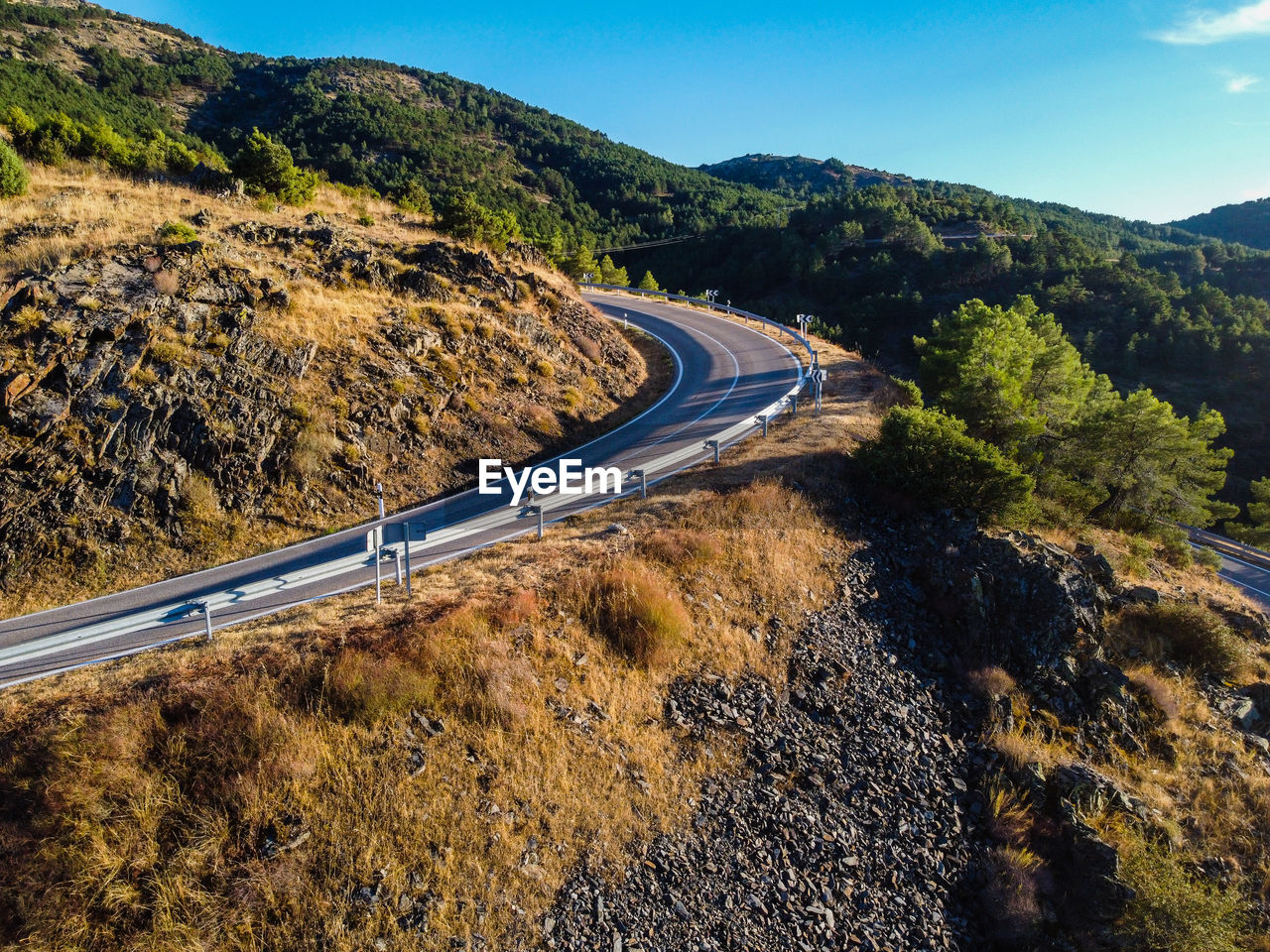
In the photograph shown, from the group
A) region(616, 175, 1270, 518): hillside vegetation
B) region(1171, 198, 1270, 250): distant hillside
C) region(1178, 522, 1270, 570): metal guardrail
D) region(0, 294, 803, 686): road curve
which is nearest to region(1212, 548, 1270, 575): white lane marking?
region(1178, 522, 1270, 570): metal guardrail

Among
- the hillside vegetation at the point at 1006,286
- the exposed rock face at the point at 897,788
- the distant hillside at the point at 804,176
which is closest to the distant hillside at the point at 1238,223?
the hillside vegetation at the point at 1006,286

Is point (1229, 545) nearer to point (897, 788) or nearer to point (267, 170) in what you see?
point (897, 788)

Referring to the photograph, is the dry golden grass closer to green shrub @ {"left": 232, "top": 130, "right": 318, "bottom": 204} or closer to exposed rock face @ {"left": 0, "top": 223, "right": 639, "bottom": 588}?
exposed rock face @ {"left": 0, "top": 223, "right": 639, "bottom": 588}

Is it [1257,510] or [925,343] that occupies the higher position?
[925,343]

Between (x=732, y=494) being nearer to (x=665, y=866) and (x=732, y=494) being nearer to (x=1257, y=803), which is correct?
(x=665, y=866)

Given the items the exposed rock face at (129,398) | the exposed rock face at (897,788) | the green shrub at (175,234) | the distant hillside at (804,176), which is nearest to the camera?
the exposed rock face at (897,788)

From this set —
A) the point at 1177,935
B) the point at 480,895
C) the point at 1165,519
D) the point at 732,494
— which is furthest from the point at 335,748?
the point at 1165,519

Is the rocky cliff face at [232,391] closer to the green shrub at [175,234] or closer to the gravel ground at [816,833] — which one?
the green shrub at [175,234]

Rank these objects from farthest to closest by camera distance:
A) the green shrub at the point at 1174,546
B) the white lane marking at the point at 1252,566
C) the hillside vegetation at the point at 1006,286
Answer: the hillside vegetation at the point at 1006,286 < the white lane marking at the point at 1252,566 < the green shrub at the point at 1174,546
